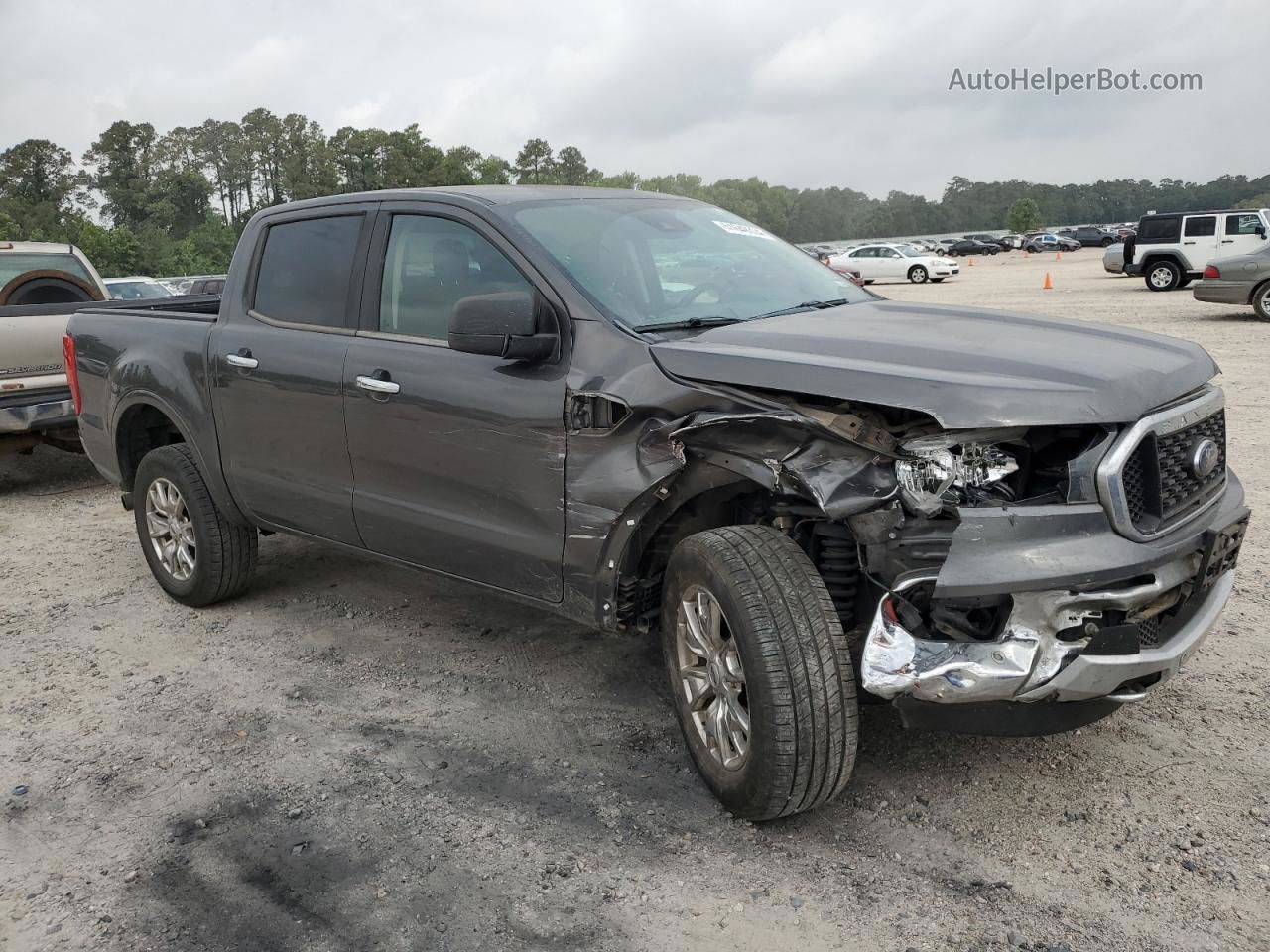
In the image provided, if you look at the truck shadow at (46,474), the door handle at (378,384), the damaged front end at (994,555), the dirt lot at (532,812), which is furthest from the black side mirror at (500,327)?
the truck shadow at (46,474)

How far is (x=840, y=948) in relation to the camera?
2.67 metres

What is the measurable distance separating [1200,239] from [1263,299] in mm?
8941

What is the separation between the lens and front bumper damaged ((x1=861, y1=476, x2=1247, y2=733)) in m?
2.74

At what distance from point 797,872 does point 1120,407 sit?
153 cm

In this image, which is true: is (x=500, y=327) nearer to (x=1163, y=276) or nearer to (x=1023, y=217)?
(x=1163, y=276)

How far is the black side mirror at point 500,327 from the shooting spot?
350 centimetres

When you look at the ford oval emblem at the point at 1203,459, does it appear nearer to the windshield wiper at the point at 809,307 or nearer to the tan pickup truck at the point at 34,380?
the windshield wiper at the point at 809,307

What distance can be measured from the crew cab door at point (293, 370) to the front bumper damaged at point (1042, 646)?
2.41m

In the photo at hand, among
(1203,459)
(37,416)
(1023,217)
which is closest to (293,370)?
(1203,459)

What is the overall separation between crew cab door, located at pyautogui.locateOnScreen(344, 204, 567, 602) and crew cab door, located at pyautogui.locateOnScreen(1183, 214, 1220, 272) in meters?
24.1

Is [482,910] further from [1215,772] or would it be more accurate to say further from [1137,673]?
[1215,772]

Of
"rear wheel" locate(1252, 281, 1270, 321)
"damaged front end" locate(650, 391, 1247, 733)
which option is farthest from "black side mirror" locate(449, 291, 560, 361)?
"rear wheel" locate(1252, 281, 1270, 321)

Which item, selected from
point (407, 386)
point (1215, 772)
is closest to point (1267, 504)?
point (1215, 772)

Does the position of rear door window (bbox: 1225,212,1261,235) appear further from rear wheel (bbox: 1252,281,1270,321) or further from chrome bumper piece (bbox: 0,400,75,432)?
chrome bumper piece (bbox: 0,400,75,432)
